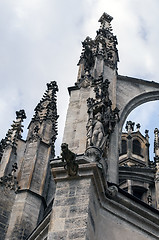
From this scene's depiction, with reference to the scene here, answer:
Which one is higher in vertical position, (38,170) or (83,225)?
(38,170)

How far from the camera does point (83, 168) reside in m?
7.23

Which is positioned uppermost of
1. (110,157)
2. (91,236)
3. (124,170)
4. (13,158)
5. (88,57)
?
(88,57)

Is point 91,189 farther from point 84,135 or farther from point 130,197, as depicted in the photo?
point 84,135

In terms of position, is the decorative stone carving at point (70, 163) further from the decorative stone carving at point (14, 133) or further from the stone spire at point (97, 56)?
the decorative stone carving at point (14, 133)

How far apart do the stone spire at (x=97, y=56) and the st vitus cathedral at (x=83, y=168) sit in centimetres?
3

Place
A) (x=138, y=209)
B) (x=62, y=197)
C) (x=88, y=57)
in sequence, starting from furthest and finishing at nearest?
(x=88, y=57)
(x=138, y=209)
(x=62, y=197)

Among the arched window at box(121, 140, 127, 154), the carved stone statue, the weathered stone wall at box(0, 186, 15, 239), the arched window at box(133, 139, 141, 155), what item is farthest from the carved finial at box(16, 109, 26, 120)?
the arched window at box(133, 139, 141, 155)

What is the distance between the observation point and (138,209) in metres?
7.93

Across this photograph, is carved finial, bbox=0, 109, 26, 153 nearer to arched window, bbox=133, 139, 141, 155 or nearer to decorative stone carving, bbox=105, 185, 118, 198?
decorative stone carving, bbox=105, 185, 118, 198

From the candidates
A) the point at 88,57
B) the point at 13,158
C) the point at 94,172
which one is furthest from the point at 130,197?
the point at 88,57

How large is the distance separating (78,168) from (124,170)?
7076 mm

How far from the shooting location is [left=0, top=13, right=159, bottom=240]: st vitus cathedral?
6.99 metres

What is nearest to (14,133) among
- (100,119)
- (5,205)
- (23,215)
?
(5,205)

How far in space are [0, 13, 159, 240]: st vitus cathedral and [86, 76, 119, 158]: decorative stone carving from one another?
20 mm
